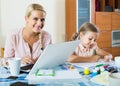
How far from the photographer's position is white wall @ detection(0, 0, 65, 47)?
11.0 feet

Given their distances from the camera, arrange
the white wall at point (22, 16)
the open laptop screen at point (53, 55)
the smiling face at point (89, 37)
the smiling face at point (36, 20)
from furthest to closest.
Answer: the white wall at point (22, 16), the smiling face at point (89, 37), the smiling face at point (36, 20), the open laptop screen at point (53, 55)

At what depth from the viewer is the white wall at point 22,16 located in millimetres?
3348

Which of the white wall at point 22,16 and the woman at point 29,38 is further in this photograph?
the white wall at point 22,16

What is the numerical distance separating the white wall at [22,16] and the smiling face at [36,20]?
163 centimetres

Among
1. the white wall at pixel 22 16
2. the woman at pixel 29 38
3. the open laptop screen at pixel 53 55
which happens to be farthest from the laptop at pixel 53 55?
the white wall at pixel 22 16

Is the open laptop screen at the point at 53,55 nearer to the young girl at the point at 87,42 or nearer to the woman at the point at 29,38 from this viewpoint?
the woman at the point at 29,38

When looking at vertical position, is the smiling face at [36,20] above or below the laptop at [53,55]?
above

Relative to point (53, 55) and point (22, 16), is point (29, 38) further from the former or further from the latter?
point (22, 16)

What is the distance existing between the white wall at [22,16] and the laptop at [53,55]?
200cm

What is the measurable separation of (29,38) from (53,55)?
0.57 metres

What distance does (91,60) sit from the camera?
1.79 metres

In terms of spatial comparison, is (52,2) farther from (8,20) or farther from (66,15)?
(8,20)

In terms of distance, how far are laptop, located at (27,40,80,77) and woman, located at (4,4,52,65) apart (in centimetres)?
32

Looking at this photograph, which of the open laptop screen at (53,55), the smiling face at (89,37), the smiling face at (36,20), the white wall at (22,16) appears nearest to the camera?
the open laptop screen at (53,55)
